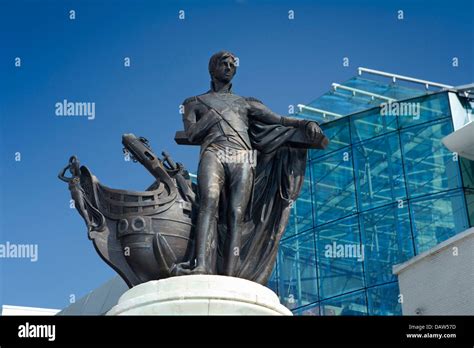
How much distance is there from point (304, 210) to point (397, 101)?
4.81 metres

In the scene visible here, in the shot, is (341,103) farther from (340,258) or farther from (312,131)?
(312,131)

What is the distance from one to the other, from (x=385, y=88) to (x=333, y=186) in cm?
391

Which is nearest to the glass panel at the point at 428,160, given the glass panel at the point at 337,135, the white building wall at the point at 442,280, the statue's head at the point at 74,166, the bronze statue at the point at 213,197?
the glass panel at the point at 337,135

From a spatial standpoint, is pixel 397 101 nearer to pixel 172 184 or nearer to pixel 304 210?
pixel 304 210

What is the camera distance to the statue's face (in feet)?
37.2

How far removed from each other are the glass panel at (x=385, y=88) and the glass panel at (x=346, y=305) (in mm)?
6974

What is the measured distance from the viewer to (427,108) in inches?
1188

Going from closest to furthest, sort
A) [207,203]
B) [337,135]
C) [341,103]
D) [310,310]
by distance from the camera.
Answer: [207,203] < [310,310] < [337,135] < [341,103]

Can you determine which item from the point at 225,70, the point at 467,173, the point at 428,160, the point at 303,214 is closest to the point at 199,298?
the point at 225,70

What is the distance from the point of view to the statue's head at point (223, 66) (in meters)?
11.3

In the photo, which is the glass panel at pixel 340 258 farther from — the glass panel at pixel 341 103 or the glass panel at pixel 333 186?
the glass panel at pixel 341 103

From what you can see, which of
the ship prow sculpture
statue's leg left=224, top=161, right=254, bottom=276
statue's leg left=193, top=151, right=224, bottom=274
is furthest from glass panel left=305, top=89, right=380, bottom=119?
the ship prow sculpture

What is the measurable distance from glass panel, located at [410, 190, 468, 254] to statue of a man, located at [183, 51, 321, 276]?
716 inches
